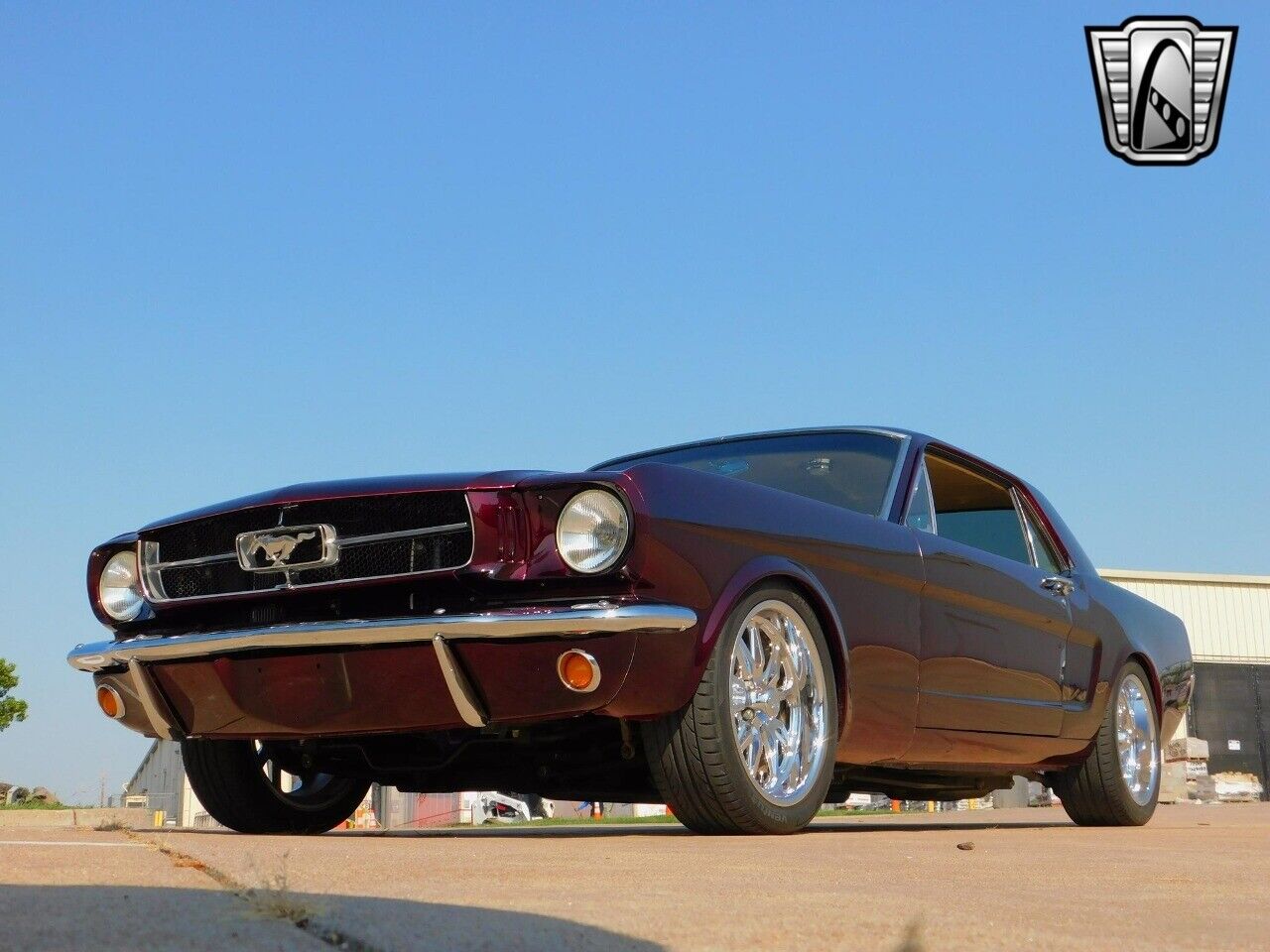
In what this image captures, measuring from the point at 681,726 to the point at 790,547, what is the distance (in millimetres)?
714

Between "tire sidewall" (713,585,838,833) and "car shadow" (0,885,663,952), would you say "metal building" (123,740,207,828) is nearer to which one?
"tire sidewall" (713,585,838,833)

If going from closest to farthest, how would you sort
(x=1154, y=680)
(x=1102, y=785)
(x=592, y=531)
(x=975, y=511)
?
(x=592, y=531) → (x=975, y=511) → (x=1102, y=785) → (x=1154, y=680)

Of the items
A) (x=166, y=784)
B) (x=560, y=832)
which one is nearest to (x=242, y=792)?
(x=560, y=832)

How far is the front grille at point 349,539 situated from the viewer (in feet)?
13.7

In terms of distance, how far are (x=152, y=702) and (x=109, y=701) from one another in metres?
0.29

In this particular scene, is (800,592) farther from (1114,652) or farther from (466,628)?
(1114,652)

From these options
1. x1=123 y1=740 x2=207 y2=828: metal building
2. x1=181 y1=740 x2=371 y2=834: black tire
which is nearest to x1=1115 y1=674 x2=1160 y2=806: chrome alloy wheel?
x1=181 y1=740 x2=371 y2=834: black tire

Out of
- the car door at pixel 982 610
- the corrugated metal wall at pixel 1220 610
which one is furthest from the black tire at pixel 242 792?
the corrugated metal wall at pixel 1220 610

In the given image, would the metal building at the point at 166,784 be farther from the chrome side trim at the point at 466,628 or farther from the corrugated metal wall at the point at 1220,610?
the chrome side trim at the point at 466,628

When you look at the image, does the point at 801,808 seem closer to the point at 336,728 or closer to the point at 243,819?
the point at 336,728

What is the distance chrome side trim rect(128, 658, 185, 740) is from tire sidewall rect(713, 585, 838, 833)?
1723 mm

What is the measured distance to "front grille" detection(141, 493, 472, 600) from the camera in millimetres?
4176

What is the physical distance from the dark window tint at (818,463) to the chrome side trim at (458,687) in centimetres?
149

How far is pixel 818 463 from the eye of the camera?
5469 millimetres
